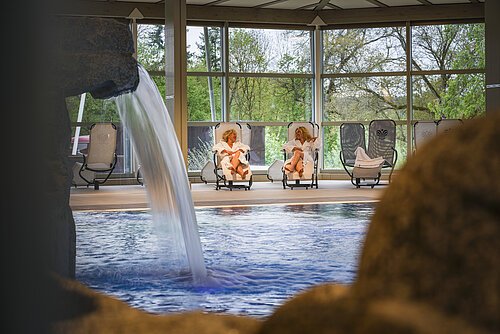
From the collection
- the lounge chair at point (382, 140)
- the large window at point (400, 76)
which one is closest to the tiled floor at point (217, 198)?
the lounge chair at point (382, 140)

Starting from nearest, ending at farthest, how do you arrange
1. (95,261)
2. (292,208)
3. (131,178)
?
(95,261)
(292,208)
(131,178)

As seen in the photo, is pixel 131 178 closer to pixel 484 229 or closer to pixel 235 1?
pixel 235 1

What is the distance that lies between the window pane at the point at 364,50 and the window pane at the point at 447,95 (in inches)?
24.6

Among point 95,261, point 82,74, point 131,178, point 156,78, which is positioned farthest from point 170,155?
point 156,78

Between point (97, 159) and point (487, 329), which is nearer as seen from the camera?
point (487, 329)

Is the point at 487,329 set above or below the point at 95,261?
above

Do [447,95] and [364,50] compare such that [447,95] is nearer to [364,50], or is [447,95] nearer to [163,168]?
[364,50]

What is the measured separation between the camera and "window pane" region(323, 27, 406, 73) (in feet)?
48.0

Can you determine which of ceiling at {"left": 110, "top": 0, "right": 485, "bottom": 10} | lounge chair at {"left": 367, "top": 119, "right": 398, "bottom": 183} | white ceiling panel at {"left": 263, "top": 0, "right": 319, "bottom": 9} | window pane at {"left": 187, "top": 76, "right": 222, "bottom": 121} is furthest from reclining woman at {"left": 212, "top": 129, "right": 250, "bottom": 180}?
white ceiling panel at {"left": 263, "top": 0, "right": 319, "bottom": 9}

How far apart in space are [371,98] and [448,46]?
1785 mm

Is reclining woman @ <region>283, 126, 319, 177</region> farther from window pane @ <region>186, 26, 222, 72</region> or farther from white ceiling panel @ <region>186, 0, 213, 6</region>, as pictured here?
white ceiling panel @ <region>186, 0, 213, 6</region>

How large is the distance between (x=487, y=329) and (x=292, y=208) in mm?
7972

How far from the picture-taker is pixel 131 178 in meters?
12.9

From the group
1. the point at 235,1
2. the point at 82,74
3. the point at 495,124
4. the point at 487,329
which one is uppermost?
the point at 235,1
